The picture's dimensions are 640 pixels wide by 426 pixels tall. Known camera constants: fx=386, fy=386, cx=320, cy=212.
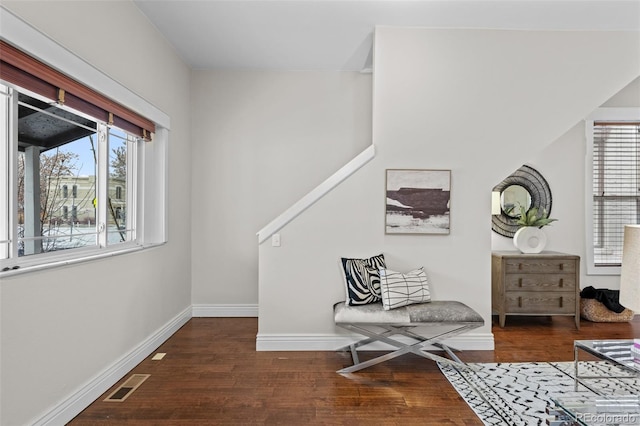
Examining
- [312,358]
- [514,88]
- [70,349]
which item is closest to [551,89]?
[514,88]

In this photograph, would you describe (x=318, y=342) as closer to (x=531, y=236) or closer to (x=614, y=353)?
(x=614, y=353)

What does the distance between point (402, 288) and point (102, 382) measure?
7.37ft

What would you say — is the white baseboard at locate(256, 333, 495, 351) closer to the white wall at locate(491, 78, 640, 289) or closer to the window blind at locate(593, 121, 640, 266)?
the white wall at locate(491, 78, 640, 289)

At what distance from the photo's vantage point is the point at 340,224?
3.45 metres

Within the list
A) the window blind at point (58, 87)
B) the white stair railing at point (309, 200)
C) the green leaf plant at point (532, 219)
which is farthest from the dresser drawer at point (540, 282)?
the window blind at point (58, 87)

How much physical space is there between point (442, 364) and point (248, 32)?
3.31 meters

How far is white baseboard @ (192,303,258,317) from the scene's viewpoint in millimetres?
4453

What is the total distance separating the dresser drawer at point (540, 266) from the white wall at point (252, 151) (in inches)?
81.9

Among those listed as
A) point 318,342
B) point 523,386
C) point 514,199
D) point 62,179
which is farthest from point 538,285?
point 62,179

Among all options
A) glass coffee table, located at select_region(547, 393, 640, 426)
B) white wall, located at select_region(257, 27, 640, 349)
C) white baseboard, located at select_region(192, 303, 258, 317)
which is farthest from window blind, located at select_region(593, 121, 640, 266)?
white baseboard, located at select_region(192, 303, 258, 317)

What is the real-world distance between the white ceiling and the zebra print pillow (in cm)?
207

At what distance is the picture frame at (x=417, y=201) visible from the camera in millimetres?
3436

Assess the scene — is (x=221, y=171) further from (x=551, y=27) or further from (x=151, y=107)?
(x=551, y=27)

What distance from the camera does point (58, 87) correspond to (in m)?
2.13
